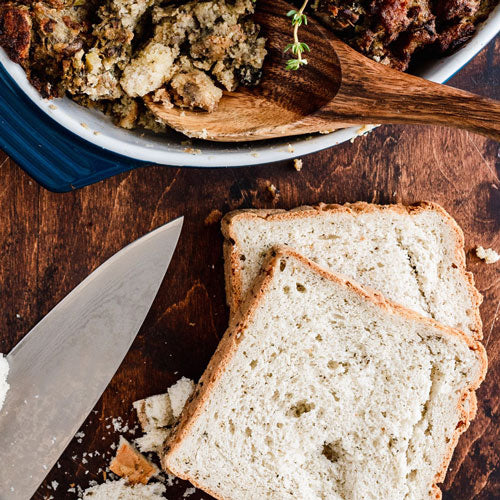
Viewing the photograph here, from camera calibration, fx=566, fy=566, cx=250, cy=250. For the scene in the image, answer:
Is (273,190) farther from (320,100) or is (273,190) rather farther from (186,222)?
(320,100)

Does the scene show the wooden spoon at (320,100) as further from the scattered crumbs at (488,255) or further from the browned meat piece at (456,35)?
the scattered crumbs at (488,255)

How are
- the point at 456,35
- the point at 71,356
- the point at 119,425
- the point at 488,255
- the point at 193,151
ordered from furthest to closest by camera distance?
the point at 488,255 → the point at 119,425 → the point at 71,356 → the point at 193,151 → the point at 456,35

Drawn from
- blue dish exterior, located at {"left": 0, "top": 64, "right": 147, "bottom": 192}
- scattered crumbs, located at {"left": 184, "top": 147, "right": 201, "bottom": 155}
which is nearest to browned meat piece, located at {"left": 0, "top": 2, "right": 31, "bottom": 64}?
blue dish exterior, located at {"left": 0, "top": 64, "right": 147, "bottom": 192}

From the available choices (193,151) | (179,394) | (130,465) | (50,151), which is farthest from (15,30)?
(130,465)

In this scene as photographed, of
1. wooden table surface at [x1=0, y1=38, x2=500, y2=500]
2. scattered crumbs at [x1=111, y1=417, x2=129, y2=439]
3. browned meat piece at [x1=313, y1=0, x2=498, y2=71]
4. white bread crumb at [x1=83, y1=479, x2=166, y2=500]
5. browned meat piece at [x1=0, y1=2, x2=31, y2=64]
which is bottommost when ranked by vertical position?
white bread crumb at [x1=83, y1=479, x2=166, y2=500]

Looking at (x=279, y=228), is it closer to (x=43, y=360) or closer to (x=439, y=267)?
(x=439, y=267)

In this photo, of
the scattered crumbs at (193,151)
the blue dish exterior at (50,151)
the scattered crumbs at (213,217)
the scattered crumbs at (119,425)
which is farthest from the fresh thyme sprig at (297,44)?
the scattered crumbs at (119,425)

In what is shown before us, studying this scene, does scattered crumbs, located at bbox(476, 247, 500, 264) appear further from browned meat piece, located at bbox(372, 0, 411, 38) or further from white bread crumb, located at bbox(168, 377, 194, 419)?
white bread crumb, located at bbox(168, 377, 194, 419)
